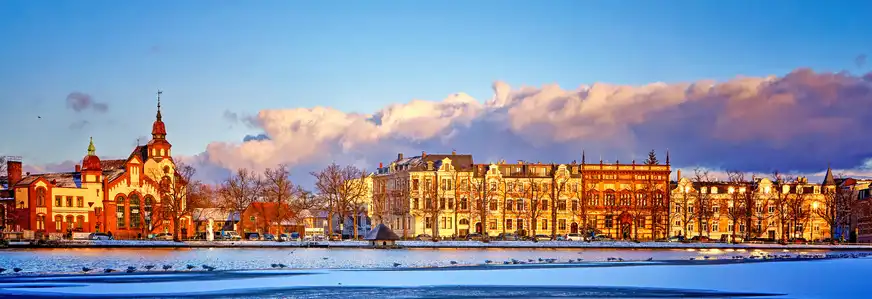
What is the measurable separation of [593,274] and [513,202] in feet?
259

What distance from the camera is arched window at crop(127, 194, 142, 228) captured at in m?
124

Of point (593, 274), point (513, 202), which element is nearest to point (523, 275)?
point (593, 274)

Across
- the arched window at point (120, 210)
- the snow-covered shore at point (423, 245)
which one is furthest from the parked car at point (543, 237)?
the arched window at point (120, 210)

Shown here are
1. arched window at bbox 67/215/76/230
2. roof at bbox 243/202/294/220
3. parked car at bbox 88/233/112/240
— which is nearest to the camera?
parked car at bbox 88/233/112/240

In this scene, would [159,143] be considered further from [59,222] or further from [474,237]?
[474,237]

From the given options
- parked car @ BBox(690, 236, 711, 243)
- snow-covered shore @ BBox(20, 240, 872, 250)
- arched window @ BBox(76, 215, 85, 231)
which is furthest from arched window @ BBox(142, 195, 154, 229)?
parked car @ BBox(690, 236, 711, 243)

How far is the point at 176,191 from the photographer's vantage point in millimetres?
115188

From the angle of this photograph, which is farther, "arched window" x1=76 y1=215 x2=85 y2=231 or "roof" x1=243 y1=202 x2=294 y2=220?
"roof" x1=243 y1=202 x2=294 y2=220

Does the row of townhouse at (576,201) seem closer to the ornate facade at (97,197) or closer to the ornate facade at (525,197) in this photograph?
the ornate facade at (525,197)

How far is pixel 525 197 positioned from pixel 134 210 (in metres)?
45.7

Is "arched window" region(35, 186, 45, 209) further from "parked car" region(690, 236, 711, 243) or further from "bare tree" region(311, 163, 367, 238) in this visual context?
"parked car" region(690, 236, 711, 243)

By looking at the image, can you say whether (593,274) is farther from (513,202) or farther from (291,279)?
(513,202)

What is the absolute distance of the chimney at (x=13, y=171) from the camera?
123419 mm

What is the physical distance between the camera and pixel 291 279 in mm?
46219
